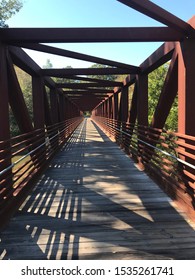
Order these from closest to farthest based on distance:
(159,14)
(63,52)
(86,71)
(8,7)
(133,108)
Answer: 1. (159,14)
2. (63,52)
3. (86,71)
4. (133,108)
5. (8,7)

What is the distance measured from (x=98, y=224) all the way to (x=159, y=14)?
12.3ft

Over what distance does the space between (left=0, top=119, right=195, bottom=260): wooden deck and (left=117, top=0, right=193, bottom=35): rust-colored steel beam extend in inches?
126

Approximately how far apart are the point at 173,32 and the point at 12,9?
22.5 m

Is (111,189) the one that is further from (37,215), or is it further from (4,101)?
(4,101)

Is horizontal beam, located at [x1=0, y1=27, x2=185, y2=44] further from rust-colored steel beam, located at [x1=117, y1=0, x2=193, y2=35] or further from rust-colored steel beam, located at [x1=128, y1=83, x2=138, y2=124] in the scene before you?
rust-colored steel beam, located at [x1=128, y1=83, x2=138, y2=124]

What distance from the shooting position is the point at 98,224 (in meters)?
4.69

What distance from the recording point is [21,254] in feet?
12.3

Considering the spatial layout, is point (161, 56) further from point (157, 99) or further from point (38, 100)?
point (157, 99)

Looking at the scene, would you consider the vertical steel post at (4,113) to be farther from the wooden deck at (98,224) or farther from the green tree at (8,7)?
the green tree at (8,7)

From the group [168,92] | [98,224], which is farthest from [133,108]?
[98,224]

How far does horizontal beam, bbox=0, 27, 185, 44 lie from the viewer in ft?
21.0

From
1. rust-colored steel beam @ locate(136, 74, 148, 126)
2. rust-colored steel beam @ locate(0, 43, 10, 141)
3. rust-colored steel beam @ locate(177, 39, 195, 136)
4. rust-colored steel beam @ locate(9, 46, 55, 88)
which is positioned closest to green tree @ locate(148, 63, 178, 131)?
rust-colored steel beam @ locate(136, 74, 148, 126)
